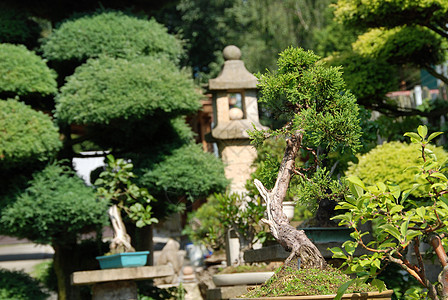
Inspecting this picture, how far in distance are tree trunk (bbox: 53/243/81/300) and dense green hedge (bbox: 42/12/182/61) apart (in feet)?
7.53

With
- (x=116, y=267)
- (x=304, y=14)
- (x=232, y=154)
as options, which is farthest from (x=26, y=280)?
(x=304, y=14)

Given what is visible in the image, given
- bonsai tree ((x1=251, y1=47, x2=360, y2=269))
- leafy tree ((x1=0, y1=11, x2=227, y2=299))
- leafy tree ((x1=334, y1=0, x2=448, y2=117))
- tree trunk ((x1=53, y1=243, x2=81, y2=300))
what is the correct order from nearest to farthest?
1. bonsai tree ((x1=251, y1=47, x2=360, y2=269))
2. leafy tree ((x1=0, y1=11, x2=227, y2=299))
3. leafy tree ((x1=334, y1=0, x2=448, y2=117))
4. tree trunk ((x1=53, y1=243, x2=81, y2=300))

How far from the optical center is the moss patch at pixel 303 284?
2270mm

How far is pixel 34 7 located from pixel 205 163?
3.07 metres

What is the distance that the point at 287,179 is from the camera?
2.79 metres

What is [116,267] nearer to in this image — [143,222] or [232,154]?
[143,222]

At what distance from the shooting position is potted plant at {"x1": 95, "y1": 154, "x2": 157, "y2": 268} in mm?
6166

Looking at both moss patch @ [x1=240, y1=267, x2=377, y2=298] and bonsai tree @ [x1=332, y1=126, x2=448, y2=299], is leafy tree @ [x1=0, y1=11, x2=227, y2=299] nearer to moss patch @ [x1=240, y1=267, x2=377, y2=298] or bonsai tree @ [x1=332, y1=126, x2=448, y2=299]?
moss patch @ [x1=240, y1=267, x2=377, y2=298]

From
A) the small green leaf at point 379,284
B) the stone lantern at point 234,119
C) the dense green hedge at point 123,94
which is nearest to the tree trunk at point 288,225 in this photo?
the small green leaf at point 379,284

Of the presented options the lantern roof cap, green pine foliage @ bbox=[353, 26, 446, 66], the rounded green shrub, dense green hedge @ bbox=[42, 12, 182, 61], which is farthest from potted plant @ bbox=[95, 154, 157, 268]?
green pine foliage @ bbox=[353, 26, 446, 66]

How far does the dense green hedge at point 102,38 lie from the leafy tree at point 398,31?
233 centimetres

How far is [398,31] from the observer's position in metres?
7.39

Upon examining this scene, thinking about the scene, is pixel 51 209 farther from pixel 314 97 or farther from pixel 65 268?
pixel 314 97

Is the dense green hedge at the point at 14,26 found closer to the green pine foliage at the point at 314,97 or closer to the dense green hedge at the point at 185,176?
the dense green hedge at the point at 185,176
